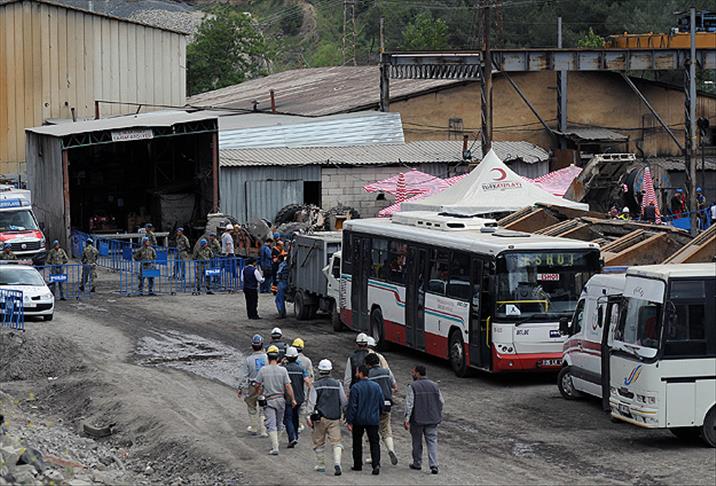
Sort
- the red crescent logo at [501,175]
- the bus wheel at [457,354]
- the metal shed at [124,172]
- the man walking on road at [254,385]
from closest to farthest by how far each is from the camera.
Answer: the man walking on road at [254,385], the bus wheel at [457,354], the red crescent logo at [501,175], the metal shed at [124,172]

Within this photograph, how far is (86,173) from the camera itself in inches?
2106

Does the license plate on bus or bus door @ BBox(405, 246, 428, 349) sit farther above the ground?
bus door @ BBox(405, 246, 428, 349)

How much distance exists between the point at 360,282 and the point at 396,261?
210 cm

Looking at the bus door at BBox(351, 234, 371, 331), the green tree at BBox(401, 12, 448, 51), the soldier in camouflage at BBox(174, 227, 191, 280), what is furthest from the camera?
the green tree at BBox(401, 12, 448, 51)

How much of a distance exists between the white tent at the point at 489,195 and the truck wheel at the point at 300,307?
591 centimetres

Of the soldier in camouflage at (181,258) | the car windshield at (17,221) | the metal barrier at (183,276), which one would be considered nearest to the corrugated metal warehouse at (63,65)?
the car windshield at (17,221)

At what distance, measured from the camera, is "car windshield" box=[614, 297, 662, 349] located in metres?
17.8

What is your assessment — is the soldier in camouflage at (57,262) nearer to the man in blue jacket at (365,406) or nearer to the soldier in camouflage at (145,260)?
the soldier in camouflage at (145,260)

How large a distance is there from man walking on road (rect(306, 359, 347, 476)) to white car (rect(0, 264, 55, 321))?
1632 centimetres

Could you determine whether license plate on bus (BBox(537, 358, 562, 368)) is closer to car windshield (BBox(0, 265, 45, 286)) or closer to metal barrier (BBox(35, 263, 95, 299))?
car windshield (BBox(0, 265, 45, 286))

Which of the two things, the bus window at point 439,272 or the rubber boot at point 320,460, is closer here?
the rubber boot at point 320,460

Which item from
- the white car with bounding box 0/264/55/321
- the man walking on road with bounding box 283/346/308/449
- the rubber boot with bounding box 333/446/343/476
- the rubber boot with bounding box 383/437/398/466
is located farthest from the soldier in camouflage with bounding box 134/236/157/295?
the rubber boot with bounding box 333/446/343/476

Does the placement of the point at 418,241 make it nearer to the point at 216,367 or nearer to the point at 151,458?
the point at 216,367

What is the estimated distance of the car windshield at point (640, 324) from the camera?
1778 centimetres
